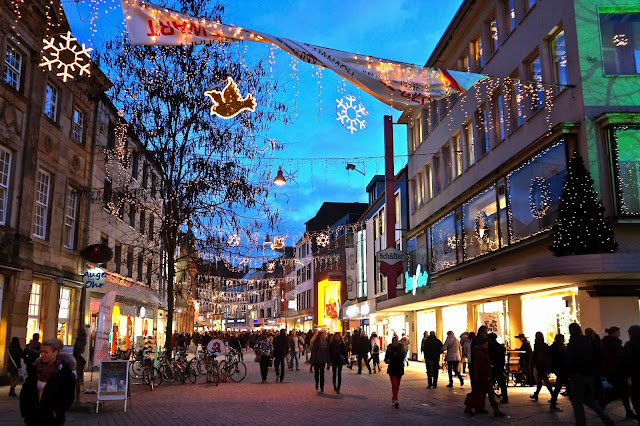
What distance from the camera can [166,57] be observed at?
67.8ft

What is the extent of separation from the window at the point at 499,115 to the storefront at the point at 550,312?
18.9ft

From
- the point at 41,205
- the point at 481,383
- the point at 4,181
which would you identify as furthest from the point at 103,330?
the point at 481,383

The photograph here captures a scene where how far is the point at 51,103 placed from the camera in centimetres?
2147

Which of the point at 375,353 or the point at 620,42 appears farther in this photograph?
the point at 375,353

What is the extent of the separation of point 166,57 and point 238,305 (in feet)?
385

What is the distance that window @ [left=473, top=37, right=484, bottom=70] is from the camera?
24.5 m

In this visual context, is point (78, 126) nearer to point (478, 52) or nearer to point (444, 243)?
point (444, 243)

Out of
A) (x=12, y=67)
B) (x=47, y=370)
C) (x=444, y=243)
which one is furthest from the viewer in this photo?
(x=444, y=243)

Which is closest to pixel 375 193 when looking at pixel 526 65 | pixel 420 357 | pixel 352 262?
pixel 352 262

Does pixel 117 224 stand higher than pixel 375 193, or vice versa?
pixel 375 193

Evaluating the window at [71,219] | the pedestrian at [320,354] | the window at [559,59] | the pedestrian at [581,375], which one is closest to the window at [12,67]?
the window at [71,219]

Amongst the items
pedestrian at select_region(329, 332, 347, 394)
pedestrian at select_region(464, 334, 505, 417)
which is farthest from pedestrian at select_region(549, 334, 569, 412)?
pedestrian at select_region(329, 332, 347, 394)

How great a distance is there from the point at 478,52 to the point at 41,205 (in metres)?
17.8

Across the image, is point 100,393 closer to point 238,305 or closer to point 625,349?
point 625,349
